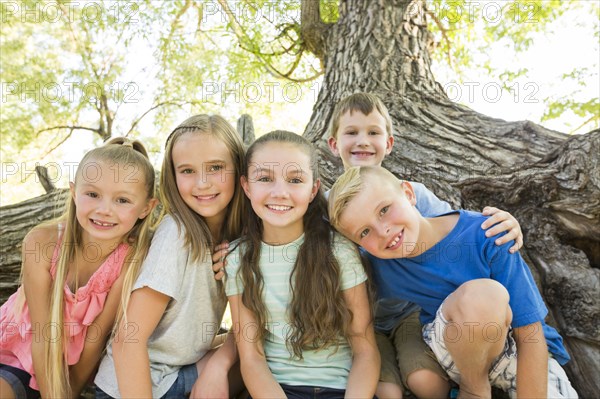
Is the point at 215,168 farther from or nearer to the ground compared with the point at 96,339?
farther from the ground

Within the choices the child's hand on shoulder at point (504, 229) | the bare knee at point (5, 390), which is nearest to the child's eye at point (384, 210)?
the child's hand on shoulder at point (504, 229)

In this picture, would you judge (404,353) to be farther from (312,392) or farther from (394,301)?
(312,392)

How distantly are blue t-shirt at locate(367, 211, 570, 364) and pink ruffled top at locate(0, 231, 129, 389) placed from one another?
43.9 inches

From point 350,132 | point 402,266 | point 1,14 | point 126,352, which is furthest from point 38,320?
point 1,14

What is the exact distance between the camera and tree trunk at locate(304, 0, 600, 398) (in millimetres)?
2518

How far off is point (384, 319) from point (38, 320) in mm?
1547

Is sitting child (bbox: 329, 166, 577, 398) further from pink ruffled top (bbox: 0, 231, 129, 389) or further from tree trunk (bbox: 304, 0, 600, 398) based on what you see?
pink ruffled top (bbox: 0, 231, 129, 389)

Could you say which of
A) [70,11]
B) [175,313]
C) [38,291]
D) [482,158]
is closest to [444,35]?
[482,158]

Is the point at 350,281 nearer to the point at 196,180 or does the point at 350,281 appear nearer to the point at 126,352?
the point at 196,180

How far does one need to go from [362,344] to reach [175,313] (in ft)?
2.56

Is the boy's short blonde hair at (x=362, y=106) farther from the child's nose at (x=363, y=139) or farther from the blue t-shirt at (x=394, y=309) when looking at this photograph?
the blue t-shirt at (x=394, y=309)

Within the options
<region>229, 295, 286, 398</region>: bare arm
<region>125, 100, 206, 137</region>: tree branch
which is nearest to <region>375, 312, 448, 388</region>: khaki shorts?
<region>229, 295, 286, 398</region>: bare arm

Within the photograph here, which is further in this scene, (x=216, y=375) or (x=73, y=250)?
(x=73, y=250)

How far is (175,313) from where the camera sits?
2189mm
